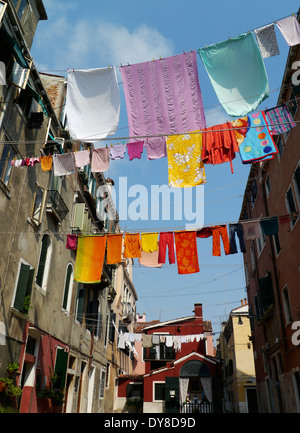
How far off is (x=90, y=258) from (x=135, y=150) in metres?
5.09

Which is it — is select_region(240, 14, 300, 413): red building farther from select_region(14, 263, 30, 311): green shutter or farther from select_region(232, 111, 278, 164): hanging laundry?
select_region(14, 263, 30, 311): green shutter

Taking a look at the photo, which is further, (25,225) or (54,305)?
(54,305)

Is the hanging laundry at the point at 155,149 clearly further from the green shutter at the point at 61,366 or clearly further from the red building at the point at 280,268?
the green shutter at the point at 61,366

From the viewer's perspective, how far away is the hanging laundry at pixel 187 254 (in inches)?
484

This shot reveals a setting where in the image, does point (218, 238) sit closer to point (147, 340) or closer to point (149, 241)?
point (149, 241)

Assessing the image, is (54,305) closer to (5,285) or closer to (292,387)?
(5,285)

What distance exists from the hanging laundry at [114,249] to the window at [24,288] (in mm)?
2894

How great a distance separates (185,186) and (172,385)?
23.0 m

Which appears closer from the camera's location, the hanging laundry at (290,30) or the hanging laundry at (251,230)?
the hanging laundry at (290,30)

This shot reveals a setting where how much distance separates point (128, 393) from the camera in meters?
29.6

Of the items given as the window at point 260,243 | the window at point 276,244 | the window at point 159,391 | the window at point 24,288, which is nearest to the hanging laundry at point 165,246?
the window at point 24,288

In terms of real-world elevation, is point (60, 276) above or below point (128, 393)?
above

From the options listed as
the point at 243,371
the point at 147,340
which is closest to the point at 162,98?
the point at 147,340
